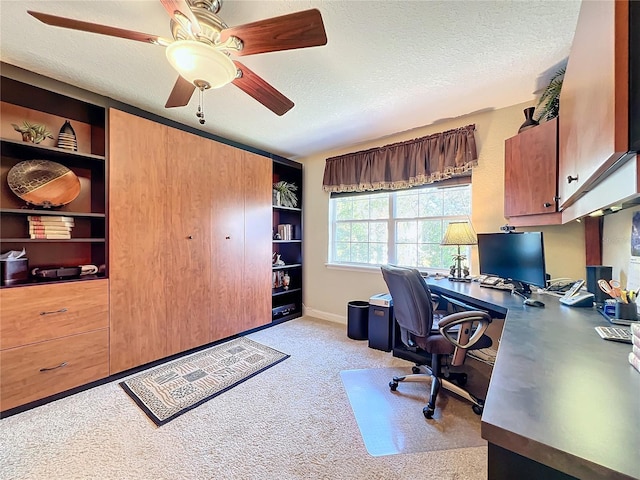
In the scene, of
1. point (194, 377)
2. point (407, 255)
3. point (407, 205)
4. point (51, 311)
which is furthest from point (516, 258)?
point (51, 311)

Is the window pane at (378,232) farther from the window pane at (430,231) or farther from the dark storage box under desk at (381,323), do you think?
the dark storage box under desk at (381,323)

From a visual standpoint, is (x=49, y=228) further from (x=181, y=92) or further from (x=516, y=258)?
(x=516, y=258)

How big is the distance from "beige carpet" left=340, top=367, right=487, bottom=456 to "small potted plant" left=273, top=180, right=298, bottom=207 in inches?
97.0

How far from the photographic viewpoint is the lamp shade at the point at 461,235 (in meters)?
2.48

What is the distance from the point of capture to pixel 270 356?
2732 mm

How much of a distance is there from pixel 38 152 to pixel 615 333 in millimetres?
3679

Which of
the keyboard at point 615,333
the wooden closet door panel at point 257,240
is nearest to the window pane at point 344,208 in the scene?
the wooden closet door panel at point 257,240

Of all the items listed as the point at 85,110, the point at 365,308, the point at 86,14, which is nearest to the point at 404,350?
the point at 365,308

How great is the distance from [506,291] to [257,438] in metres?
2.02

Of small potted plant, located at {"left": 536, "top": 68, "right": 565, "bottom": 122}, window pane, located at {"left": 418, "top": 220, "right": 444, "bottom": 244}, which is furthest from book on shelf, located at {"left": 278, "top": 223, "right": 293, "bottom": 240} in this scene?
small potted plant, located at {"left": 536, "top": 68, "right": 565, "bottom": 122}

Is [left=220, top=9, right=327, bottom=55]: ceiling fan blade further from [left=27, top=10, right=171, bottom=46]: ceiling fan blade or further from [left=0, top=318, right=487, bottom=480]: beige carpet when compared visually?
[left=0, top=318, right=487, bottom=480]: beige carpet

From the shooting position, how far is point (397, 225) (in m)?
3.40

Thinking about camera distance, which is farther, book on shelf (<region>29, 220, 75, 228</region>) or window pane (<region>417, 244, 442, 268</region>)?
window pane (<region>417, 244, 442, 268</region>)

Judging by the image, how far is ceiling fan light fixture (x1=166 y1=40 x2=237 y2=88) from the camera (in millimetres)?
1273
